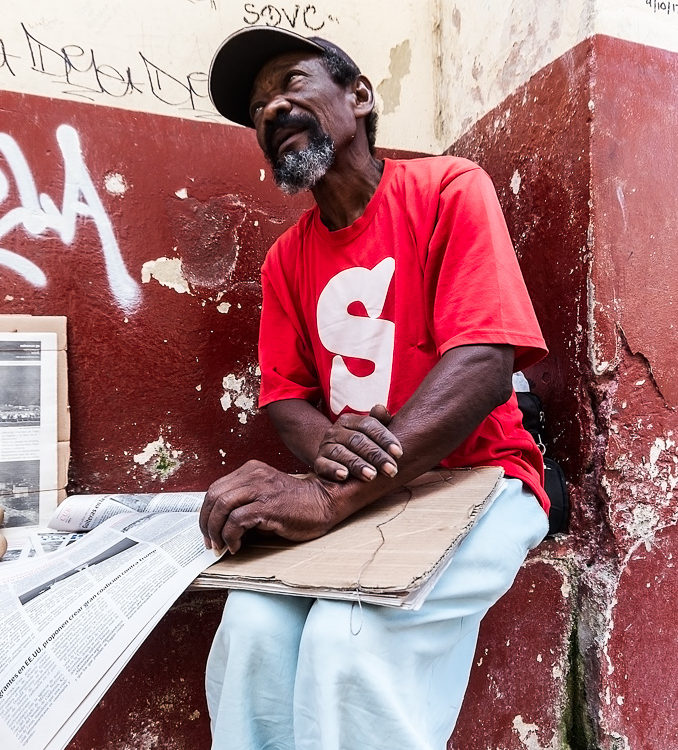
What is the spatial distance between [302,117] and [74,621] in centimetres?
96

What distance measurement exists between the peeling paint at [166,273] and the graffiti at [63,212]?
0.14 ft

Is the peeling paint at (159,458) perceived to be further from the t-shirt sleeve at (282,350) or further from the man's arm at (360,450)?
the man's arm at (360,450)

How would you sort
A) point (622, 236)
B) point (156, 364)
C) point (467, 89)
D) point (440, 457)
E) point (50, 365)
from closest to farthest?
point (440, 457)
point (622, 236)
point (50, 365)
point (156, 364)
point (467, 89)

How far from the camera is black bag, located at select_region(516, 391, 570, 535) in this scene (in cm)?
118

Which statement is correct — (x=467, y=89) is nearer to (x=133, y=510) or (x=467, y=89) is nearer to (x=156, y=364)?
(x=156, y=364)

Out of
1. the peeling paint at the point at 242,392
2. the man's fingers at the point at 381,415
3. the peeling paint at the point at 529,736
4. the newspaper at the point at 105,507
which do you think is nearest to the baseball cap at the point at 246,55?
the peeling paint at the point at 242,392

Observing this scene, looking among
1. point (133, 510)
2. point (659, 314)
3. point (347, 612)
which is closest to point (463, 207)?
point (659, 314)

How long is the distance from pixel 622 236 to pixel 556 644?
0.85 metres

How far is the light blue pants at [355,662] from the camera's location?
0.68m

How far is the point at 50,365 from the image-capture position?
4.32ft

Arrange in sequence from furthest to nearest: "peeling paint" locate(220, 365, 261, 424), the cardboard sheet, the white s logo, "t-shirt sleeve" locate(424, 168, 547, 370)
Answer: "peeling paint" locate(220, 365, 261, 424)
the white s logo
"t-shirt sleeve" locate(424, 168, 547, 370)
the cardboard sheet

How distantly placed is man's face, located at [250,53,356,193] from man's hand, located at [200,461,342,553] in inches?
24.4

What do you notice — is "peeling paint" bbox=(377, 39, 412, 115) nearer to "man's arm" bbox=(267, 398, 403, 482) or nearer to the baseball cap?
the baseball cap

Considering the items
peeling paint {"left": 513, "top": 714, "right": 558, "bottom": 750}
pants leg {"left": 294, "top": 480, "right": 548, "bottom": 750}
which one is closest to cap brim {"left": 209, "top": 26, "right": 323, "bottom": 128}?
pants leg {"left": 294, "top": 480, "right": 548, "bottom": 750}
